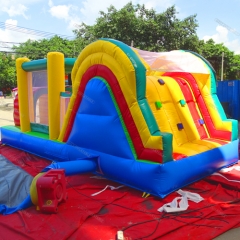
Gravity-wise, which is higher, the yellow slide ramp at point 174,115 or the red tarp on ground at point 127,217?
the yellow slide ramp at point 174,115

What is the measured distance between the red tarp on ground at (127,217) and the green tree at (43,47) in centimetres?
2679

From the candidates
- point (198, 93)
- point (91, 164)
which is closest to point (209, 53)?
point (198, 93)

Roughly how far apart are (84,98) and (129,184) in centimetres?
135

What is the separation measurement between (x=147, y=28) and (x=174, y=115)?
14314mm

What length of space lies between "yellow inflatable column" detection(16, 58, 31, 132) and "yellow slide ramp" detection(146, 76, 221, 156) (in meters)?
2.72

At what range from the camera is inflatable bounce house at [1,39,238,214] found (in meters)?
3.12

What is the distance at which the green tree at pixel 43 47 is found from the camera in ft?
97.7

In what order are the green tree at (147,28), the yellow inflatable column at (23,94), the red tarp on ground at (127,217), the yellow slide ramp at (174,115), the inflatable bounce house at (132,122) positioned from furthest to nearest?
the green tree at (147,28) < the yellow inflatable column at (23,94) < the yellow slide ramp at (174,115) < the inflatable bounce house at (132,122) < the red tarp on ground at (127,217)

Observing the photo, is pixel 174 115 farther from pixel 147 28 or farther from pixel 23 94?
pixel 147 28

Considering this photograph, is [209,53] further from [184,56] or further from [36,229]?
[36,229]

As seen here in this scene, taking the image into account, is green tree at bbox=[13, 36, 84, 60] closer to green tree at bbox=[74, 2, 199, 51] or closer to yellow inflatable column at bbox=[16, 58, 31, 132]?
green tree at bbox=[74, 2, 199, 51]

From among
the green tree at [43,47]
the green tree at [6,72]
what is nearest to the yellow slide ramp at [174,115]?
the green tree at [43,47]

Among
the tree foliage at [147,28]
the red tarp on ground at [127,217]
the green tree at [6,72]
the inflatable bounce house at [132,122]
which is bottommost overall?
the red tarp on ground at [127,217]

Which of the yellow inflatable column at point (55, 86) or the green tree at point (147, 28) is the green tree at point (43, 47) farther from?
the yellow inflatable column at point (55, 86)
